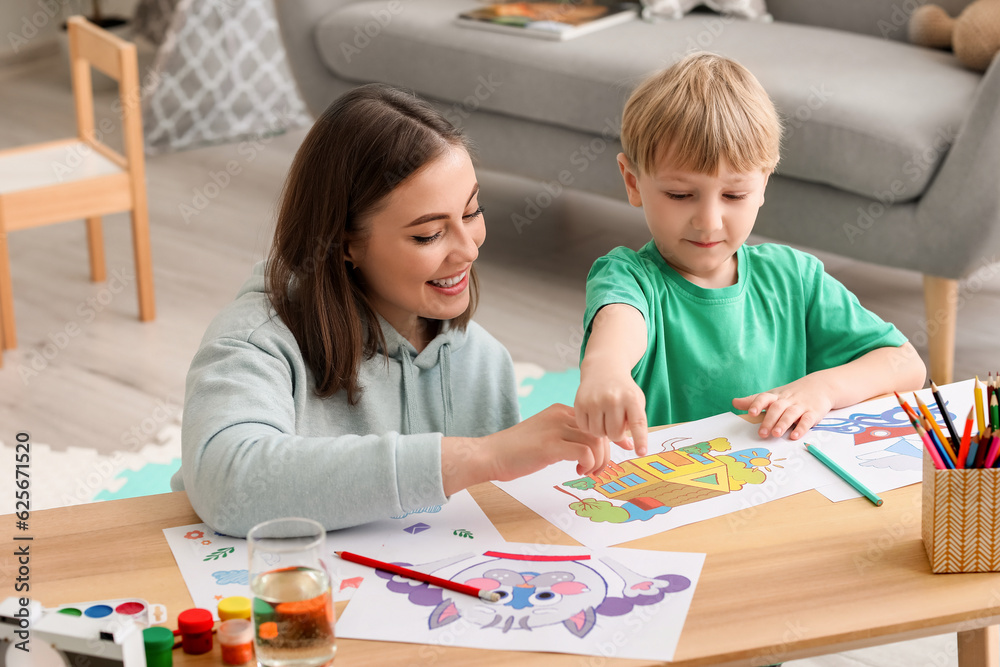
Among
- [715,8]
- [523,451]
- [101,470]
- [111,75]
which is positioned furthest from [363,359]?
[715,8]

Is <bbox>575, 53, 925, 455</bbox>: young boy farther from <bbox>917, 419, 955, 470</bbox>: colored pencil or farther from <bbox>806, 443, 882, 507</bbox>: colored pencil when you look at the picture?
<bbox>917, 419, 955, 470</bbox>: colored pencil

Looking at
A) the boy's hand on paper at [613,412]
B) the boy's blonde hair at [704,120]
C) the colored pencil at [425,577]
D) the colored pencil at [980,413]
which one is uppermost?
the boy's blonde hair at [704,120]

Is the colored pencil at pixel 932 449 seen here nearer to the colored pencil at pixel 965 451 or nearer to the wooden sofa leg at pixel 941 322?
the colored pencil at pixel 965 451

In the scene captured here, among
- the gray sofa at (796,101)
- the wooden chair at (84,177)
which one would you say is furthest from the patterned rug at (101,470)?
the gray sofa at (796,101)

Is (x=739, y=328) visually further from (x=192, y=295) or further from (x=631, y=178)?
(x=192, y=295)

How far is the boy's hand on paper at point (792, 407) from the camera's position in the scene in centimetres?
105

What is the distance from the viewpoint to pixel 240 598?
0.79 meters

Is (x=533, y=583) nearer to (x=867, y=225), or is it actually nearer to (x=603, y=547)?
(x=603, y=547)

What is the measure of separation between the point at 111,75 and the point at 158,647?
7.13 ft

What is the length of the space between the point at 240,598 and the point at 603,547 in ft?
0.95

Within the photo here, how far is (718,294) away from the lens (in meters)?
1.24

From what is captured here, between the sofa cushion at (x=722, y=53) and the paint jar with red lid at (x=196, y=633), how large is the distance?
5.78ft

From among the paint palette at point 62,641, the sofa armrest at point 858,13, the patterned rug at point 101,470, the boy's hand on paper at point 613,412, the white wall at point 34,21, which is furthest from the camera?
the white wall at point 34,21

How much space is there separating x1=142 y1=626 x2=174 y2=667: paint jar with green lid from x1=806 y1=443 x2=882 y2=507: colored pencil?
23.0 inches
